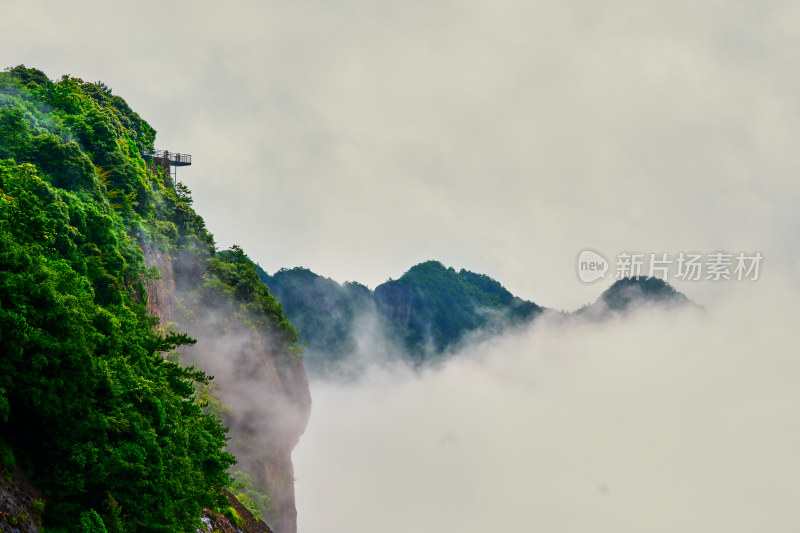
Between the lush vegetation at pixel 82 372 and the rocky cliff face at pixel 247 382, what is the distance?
705 inches

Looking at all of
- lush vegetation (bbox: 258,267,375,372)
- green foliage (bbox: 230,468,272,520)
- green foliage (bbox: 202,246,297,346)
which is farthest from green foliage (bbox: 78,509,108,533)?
lush vegetation (bbox: 258,267,375,372)

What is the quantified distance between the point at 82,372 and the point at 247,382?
47.3m

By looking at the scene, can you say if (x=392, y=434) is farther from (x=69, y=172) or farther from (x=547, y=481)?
(x=69, y=172)

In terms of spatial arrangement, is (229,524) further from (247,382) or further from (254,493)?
(247,382)

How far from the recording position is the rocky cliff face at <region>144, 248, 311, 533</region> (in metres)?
56.7

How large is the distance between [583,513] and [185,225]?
141589 millimetres

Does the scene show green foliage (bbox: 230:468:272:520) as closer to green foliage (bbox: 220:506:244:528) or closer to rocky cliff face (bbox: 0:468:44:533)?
green foliage (bbox: 220:506:244:528)

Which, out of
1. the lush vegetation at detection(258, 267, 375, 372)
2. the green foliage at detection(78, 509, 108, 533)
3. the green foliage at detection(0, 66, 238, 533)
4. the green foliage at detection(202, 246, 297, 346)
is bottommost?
the green foliage at detection(78, 509, 108, 533)

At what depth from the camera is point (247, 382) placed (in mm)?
62469

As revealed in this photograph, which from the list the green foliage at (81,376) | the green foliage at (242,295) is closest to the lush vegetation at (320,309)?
the green foliage at (242,295)

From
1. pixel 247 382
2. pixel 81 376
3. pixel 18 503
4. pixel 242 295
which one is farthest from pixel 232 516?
pixel 242 295

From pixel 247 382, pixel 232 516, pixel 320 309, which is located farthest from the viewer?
pixel 320 309

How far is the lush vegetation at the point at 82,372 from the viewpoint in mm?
15500

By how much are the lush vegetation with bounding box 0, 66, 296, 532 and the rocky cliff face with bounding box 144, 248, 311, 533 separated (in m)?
17.9
